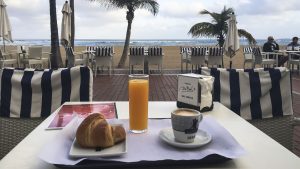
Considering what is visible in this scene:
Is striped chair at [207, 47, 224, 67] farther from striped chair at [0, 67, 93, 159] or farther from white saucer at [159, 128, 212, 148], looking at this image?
white saucer at [159, 128, 212, 148]

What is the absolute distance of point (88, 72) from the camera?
2.09 meters

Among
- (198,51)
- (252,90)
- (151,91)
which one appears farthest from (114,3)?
(252,90)

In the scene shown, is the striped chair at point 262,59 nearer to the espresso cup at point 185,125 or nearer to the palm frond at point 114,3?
the palm frond at point 114,3

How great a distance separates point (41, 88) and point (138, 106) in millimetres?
1086

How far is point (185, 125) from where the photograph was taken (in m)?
1.02

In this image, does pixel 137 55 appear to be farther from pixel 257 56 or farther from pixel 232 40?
pixel 257 56

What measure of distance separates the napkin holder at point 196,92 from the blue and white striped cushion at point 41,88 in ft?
2.30

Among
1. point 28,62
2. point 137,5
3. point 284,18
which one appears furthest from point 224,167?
point 284,18

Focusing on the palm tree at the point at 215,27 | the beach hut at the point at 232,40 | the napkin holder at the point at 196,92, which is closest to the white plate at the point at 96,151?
the napkin holder at the point at 196,92

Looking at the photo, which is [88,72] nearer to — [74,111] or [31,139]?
[74,111]

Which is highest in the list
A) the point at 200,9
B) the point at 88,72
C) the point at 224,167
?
the point at 200,9

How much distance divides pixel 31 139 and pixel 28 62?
386 inches

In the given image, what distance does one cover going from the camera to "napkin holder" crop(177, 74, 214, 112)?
1.59 m

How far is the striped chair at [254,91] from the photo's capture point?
6.88 ft
